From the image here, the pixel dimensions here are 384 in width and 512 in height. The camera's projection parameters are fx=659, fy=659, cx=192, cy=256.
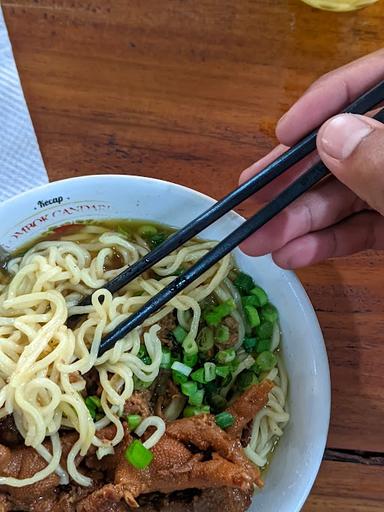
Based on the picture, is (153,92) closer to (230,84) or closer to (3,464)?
(230,84)

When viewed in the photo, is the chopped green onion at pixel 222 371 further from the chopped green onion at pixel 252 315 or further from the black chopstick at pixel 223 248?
the black chopstick at pixel 223 248

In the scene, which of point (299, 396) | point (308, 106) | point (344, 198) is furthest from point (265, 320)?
point (308, 106)

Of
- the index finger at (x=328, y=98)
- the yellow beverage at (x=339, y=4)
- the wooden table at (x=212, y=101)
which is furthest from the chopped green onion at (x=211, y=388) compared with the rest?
the yellow beverage at (x=339, y=4)

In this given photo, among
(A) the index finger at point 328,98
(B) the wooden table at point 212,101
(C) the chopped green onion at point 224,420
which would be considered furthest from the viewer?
(B) the wooden table at point 212,101

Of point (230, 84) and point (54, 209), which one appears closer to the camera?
point (54, 209)

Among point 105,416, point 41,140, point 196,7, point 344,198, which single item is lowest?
point 105,416

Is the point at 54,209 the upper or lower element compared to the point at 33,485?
upper
